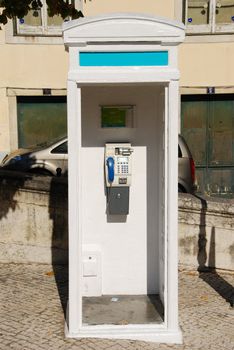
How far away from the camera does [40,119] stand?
50.1 feet

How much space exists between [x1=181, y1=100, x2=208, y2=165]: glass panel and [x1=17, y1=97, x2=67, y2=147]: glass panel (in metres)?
3.50

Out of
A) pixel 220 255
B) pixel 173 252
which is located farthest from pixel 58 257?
pixel 173 252

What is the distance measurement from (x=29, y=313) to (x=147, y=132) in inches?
98.6

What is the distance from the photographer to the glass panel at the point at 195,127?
15.0 meters

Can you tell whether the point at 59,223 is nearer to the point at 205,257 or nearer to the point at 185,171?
the point at 205,257

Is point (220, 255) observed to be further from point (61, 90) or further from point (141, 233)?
point (61, 90)

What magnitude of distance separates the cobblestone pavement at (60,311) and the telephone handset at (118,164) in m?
1.66

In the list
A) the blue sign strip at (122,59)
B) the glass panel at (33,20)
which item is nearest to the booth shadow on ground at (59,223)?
the blue sign strip at (122,59)

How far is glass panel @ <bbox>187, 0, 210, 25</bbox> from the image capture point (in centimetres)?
1443

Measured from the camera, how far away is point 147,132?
6.21m

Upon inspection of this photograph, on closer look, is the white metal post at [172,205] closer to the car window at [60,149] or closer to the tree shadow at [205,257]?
the tree shadow at [205,257]

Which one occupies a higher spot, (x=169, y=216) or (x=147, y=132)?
(x=147, y=132)

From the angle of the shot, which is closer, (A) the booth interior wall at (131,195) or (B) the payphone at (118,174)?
(B) the payphone at (118,174)

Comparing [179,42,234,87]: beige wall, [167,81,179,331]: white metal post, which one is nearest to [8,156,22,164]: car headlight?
[179,42,234,87]: beige wall
